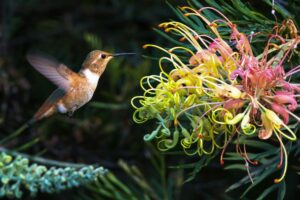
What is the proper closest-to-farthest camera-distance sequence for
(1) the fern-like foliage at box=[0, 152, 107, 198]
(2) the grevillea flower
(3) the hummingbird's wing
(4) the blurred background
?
(2) the grevillea flower, (1) the fern-like foliage at box=[0, 152, 107, 198], (3) the hummingbird's wing, (4) the blurred background

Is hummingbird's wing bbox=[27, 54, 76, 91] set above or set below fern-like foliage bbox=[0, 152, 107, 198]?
above

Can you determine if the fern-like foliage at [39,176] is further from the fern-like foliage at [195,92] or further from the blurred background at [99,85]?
the blurred background at [99,85]

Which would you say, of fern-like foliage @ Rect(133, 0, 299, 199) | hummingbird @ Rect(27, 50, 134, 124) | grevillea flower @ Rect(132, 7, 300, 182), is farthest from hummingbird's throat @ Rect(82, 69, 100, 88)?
grevillea flower @ Rect(132, 7, 300, 182)

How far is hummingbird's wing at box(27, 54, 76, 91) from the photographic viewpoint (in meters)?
1.92

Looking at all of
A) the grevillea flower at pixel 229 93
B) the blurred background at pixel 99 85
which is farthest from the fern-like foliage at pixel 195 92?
the blurred background at pixel 99 85

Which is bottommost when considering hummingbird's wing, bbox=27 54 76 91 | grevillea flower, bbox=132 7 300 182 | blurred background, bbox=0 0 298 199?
blurred background, bbox=0 0 298 199

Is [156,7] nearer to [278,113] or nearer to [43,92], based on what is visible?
[43,92]

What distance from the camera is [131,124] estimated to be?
294 centimetres

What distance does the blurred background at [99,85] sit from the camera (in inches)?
112

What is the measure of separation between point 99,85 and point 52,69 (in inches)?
44.0

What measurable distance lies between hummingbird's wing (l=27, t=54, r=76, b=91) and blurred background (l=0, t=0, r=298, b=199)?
2.31 ft

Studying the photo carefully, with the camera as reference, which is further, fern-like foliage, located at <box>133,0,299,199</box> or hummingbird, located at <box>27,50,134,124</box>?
hummingbird, located at <box>27,50,134,124</box>

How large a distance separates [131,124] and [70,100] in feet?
2.93

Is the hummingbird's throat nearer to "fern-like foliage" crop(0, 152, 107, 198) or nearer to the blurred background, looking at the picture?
"fern-like foliage" crop(0, 152, 107, 198)
